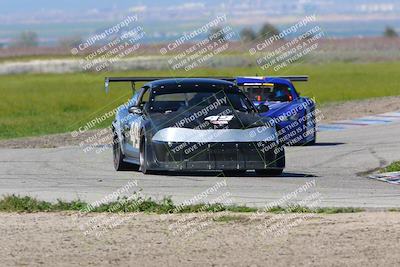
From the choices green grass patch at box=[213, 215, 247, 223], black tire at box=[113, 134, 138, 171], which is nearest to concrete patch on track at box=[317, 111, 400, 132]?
black tire at box=[113, 134, 138, 171]

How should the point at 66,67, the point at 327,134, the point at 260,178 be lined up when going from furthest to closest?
the point at 66,67
the point at 327,134
the point at 260,178

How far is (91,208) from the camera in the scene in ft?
44.4

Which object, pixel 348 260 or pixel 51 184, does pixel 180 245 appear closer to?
pixel 348 260

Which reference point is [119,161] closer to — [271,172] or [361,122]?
[271,172]

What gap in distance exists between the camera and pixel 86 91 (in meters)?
62.9

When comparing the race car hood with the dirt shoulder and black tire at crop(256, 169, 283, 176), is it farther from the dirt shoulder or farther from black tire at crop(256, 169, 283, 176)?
the dirt shoulder

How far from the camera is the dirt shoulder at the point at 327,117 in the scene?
2684 cm

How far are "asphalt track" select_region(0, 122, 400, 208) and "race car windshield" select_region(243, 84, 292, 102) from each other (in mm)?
1212

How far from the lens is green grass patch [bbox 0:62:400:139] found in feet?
128

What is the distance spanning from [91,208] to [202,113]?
4.81 metres

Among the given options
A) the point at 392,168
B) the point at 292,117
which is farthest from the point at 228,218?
the point at 292,117

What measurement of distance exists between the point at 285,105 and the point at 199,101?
249 inches

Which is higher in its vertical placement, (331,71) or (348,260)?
(348,260)

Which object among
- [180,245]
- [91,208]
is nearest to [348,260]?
[180,245]
